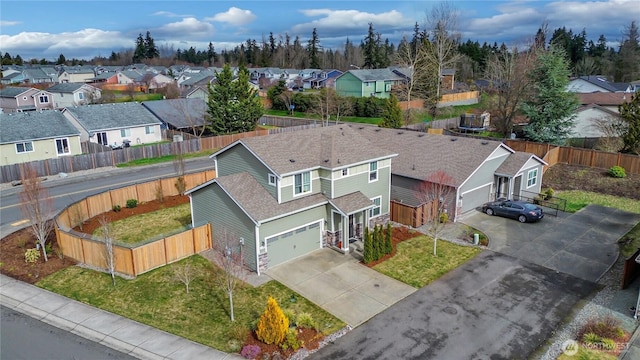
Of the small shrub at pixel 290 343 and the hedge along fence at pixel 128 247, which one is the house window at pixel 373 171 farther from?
the small shrub at pixel 290 343

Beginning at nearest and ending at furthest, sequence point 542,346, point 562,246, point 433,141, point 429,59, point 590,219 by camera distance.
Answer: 1. point 542,346
2. point 562,246
3. point 590,219
4. point 433,141
5. point 429,59

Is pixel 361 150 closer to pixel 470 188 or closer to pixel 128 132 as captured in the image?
pixel 470 188

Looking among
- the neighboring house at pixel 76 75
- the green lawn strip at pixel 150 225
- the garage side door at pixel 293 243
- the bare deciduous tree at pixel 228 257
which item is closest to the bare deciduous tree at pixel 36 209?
the green lawn strip at pixel 150 225

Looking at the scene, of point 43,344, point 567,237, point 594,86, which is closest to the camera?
point 43,344

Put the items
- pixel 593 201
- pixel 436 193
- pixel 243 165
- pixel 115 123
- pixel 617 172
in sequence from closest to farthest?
pixel 243 165, pixel 436 193, pixel 593 201, pixel 617 172, pixel 115 123

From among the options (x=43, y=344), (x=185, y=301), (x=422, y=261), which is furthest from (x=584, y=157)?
(x=43, y=344)

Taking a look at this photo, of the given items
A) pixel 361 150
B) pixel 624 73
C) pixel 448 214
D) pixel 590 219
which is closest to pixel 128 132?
pixel 361 150

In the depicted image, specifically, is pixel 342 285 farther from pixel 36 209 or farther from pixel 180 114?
pixel 180 114
